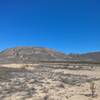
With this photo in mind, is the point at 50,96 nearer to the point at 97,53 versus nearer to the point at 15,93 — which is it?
the point at 15,93

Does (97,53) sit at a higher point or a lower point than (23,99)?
higher

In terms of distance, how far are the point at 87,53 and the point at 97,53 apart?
1480 cm

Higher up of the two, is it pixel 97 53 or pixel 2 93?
pixel 97 53

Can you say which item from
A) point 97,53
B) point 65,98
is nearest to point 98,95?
point 65,98

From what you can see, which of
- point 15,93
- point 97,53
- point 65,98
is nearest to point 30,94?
point 15,93

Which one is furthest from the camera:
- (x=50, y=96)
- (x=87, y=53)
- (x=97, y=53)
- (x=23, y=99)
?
(x=87, y=53)

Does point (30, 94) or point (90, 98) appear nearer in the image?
point (90, 98)

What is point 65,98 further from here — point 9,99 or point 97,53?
point 97,53

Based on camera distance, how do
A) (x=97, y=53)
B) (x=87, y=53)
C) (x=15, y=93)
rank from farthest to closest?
1. (x=87, y=53)
2. (x=97, y=53)
3. (x=15, y=93)

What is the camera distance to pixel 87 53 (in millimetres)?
196500

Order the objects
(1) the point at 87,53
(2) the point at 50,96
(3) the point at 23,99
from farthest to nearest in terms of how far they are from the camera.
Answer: (1) the point at 87,53
(2) the point at 50,96
(3) the point at 23,99

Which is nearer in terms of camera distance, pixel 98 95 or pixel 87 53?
pixel 98 95

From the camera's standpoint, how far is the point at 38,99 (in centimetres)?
1360

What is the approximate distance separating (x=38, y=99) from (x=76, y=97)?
2462 millimetres
